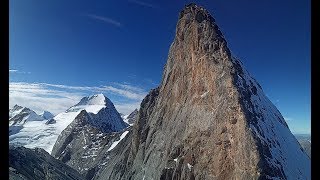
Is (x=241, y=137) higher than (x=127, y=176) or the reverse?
higher

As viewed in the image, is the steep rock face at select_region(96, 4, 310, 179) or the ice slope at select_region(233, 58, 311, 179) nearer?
the steep rock face at select_region(96, 4, 310, 179)

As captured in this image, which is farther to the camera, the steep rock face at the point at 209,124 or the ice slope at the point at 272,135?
the ice slope at the point at 272,135

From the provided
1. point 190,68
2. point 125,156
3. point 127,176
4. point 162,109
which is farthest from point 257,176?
point 125,156

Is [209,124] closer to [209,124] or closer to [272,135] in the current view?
[209,124]

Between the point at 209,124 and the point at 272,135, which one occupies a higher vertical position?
the point at 209,124

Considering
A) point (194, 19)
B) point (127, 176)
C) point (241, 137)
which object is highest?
point (194, 19)

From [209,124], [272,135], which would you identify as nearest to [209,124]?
[209,124]

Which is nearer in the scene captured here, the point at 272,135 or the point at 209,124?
the point at 272,135
